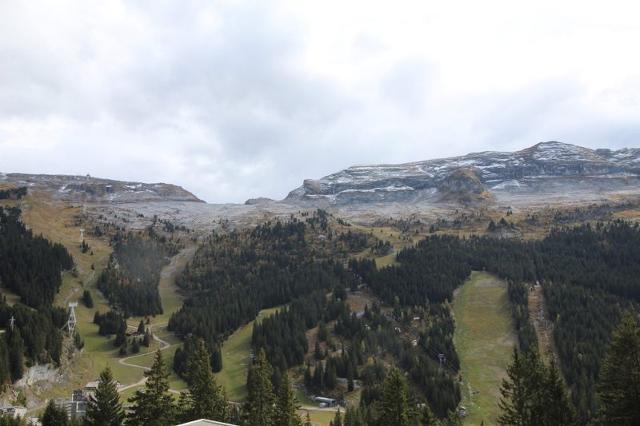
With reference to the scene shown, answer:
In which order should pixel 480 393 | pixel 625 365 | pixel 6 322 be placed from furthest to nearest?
pixel 480 393 < pixel 6 322 < pixel 625 365

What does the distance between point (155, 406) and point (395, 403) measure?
29.4 meters

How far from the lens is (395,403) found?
189ft

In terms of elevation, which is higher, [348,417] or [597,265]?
[597,265]

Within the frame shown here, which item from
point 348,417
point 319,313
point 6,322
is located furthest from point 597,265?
point 6,322

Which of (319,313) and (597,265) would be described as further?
(597,265)

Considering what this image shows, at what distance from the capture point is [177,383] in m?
133

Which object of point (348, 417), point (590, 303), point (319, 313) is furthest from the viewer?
point (319, 313)

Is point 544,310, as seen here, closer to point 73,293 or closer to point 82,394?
point 82,394

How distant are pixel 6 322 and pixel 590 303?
15744 cm

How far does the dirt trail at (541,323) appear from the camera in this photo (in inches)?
5384

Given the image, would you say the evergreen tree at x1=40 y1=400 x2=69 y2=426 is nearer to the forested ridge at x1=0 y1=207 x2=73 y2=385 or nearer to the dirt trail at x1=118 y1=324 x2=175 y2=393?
the forested ridge at x1=0 y1=207 x2=73 y2=385

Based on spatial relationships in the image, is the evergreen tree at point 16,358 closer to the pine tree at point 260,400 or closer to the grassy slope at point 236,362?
the grassy slope at point 236,362

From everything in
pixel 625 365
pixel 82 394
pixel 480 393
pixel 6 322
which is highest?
pixel 625 365

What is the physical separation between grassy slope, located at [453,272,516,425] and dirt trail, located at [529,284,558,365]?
7.07 meters
